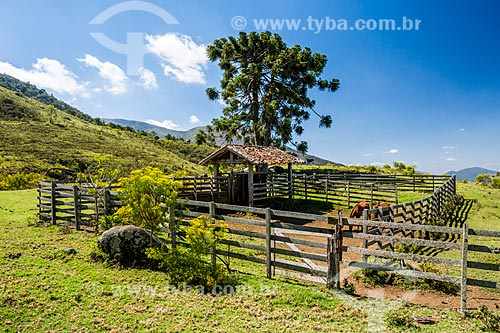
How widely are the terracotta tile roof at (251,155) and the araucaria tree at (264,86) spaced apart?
7.23m

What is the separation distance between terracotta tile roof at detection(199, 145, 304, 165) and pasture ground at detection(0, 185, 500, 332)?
1109cm

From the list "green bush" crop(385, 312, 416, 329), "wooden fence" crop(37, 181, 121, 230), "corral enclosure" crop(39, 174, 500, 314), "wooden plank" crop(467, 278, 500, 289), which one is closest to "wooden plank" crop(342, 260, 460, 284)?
"corral enclosure" crop(39, 174, 500, 314)

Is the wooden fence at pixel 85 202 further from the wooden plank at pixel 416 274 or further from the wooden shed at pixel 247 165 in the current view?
the wooden plank at pixel 416 274

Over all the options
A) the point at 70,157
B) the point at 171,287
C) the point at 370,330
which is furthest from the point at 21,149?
the point at 370,330

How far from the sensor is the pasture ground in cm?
517

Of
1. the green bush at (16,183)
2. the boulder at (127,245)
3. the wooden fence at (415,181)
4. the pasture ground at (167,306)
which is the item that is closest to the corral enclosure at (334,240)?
the pasture ground at (167,306)

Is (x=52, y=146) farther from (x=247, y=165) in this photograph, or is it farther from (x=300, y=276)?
(x=300, y=276)

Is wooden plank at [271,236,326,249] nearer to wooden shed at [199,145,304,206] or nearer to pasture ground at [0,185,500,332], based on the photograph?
pasture ground at [0,185,500,332]

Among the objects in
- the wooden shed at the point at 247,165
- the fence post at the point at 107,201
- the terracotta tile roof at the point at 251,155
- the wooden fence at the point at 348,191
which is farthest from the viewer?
the wooden fence at the point at 348,191

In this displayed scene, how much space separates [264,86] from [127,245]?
2457cm

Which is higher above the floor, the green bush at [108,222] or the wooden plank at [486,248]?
the wooden plank at [486,248]

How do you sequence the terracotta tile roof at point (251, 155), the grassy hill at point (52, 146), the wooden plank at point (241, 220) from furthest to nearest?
1. the grassy hill at point (52, 146)
2. the terracotta tile roof at point (251, 155)
3. the wooden plank at point (241, 220)

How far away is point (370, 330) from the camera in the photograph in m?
5.04

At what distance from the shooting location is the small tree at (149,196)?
775cm
